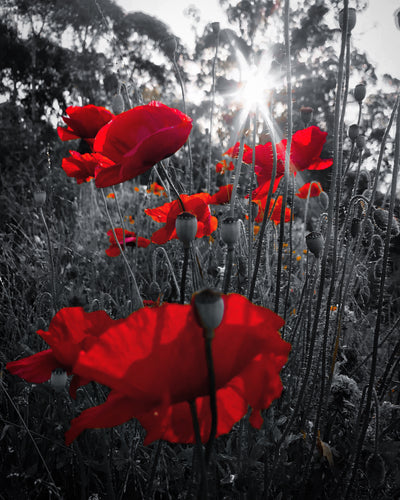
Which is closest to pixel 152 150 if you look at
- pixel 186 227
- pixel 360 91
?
pixel 186 227

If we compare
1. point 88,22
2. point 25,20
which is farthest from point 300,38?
point 25,20

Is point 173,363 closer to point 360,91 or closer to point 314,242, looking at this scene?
point 314,242

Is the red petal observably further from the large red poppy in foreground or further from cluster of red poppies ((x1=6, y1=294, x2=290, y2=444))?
the large red poppy in foreground

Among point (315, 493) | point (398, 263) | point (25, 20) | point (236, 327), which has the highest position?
point (25, 20)

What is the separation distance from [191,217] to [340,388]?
707 mm

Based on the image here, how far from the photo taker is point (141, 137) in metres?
0.76

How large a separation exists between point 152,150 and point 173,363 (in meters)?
0.42

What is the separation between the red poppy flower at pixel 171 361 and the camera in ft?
1.36

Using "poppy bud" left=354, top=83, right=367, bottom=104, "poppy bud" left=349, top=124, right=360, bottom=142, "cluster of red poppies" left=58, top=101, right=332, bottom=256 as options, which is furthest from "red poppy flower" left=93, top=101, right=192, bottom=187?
"poppy bud" left=354, top=83, right=367, bottom=104

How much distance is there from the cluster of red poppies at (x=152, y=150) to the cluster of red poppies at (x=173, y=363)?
0.98 feet

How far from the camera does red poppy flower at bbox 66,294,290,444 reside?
41 cm

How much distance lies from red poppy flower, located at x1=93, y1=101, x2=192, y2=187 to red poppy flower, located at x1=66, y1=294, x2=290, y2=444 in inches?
14.0

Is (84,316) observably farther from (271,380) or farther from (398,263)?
(398,263)

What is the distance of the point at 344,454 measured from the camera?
1.06m
